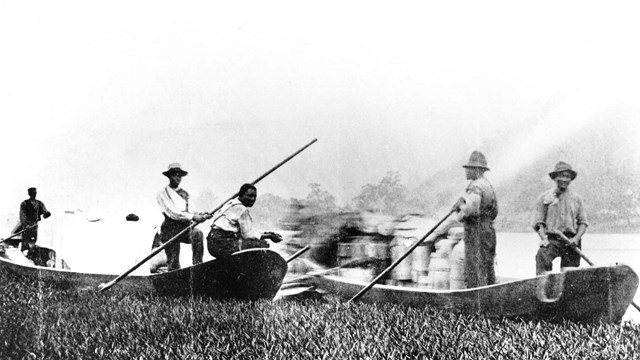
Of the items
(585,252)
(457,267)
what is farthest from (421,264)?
(585,252)

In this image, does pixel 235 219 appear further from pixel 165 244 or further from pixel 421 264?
pixel 421 264

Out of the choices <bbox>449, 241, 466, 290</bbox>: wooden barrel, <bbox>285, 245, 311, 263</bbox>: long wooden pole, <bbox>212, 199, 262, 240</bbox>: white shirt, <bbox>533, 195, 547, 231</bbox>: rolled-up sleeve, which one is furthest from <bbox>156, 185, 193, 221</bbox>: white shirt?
<bbox>533, 195, 547, 231</bbox>: rolled-up sleeve

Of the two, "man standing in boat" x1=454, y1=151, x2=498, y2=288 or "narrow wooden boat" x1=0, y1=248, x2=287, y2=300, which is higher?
"man standing in boat" x1=454, y1=151, x2=498, y2=288

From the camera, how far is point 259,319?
6.64 metres

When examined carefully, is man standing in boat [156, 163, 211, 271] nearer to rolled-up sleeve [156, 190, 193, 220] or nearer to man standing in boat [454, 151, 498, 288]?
rolled-up sleeve [156, 190, 193, 220]

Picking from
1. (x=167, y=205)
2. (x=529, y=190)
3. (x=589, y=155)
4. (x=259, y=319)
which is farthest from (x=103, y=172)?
(x=589, y=155)

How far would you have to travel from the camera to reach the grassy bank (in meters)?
5.45

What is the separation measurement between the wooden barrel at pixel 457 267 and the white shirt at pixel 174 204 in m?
2.66

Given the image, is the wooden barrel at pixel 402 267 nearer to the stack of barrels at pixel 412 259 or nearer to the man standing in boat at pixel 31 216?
the stack of barrels at pixel 412 259

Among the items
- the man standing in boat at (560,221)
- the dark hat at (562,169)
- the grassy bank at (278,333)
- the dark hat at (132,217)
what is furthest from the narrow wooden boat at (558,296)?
the dark hat at (132,217)

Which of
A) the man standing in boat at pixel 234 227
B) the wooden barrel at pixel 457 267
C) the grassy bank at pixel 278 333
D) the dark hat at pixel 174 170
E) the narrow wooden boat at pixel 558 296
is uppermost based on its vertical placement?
the dark hat at pixel 174 170

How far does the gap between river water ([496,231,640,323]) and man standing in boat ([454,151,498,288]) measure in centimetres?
10

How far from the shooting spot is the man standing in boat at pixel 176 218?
7.35m

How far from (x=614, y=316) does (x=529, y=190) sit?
1254 millimetres
